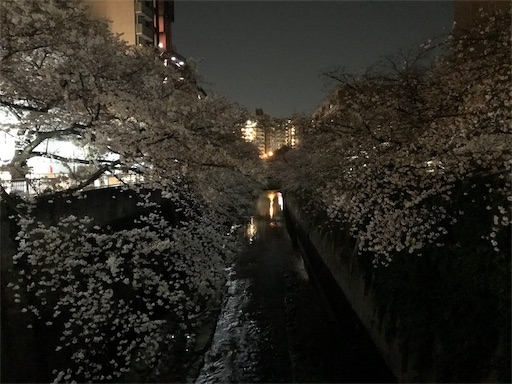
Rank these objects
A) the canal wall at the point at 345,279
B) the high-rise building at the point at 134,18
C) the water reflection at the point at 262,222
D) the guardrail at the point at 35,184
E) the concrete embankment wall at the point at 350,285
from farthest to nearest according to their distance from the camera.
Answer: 1. the high-rise building at the point at 134,18
2. the water reflection at the point at 262,222
3. the guardrail at the point at 35,184
4. the canal wall at the point at 345,279
5. the concrete embankment wall at the point at 350,285

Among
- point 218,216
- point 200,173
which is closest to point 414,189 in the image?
point 200,173

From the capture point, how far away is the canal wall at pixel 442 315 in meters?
5.46

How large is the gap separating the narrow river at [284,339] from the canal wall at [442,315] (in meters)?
0.63

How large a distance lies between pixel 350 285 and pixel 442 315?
5046 mm

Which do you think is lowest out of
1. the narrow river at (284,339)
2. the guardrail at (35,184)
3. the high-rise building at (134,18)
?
the narrow river at (284,339)

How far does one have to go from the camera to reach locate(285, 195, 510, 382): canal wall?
5.46 m

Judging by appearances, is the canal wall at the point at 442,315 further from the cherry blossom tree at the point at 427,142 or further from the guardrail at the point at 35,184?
the guardrail at the point at 35,184

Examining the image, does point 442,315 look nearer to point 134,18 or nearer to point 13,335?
point 13,335

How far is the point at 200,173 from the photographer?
10.9m

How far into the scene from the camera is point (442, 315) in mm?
6492

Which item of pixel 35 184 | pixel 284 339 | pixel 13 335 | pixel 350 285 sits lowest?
pixel 284 339

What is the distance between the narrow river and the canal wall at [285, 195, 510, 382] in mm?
630

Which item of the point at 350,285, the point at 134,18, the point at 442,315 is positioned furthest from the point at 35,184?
the point at 134,18

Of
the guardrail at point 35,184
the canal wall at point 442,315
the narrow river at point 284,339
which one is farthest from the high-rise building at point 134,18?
the canal wall at point 442,315
